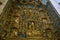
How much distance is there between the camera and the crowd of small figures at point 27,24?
9.31ft

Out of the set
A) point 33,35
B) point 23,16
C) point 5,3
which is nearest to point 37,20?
point 23,16

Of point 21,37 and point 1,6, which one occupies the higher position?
point 1,6

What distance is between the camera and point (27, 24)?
318 centimetres

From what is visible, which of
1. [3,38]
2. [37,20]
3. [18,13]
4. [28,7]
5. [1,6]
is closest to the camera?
[3,38]

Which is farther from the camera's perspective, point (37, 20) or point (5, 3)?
point (37, 20)

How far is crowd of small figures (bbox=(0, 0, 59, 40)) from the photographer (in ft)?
9.31

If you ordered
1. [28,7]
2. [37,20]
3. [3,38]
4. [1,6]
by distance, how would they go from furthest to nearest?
[28,7] < [37,20] < [1,6] < [3,38]

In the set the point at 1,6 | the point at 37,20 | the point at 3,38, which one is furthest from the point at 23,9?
the point at 3,38

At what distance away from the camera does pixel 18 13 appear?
359 cm

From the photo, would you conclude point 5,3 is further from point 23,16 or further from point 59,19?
point 59,19

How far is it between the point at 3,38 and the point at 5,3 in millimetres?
722

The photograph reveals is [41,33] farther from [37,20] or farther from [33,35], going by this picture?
[37,20]

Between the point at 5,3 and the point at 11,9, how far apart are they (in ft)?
2.11

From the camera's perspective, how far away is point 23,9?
3787 millimetres
